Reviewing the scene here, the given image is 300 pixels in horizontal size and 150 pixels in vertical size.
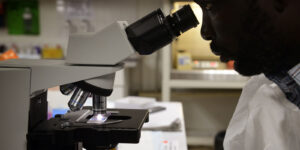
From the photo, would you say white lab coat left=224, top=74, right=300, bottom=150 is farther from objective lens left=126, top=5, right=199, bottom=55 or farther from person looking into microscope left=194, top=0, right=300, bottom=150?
objective lens left=126, top=5, right=199, bottom=55

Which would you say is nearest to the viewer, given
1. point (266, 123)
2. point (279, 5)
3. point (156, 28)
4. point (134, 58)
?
point (279, 5)

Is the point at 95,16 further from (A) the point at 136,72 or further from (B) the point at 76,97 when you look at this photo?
A: (B) the point at 76,97

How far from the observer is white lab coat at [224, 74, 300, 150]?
879 mm

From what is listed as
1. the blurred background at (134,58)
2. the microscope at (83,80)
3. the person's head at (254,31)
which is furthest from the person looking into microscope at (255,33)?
the blurred background at (134,58)

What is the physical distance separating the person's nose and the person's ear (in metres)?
0.12

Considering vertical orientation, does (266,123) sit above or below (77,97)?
below

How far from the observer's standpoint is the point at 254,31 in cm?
51

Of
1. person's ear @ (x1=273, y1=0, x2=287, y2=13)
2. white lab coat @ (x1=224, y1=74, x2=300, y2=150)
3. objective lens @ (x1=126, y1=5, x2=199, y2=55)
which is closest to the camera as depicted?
person's ear @ (x1=273, y1=0, x2=287, y2=13)

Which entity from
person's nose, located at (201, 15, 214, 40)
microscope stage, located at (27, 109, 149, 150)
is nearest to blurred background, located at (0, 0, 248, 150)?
microscope stage, located at (27, 109, 149, 150)

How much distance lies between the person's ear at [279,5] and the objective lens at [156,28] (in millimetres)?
192

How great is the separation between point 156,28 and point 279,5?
0.80ft

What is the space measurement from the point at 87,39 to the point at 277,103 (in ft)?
2.10

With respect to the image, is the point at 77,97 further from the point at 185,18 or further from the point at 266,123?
the point at 266,123

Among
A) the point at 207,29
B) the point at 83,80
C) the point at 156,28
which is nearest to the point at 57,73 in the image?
the point at 83,80
